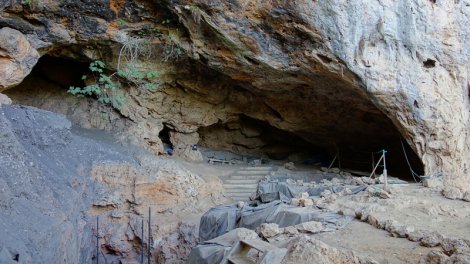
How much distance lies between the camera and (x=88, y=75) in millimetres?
11633

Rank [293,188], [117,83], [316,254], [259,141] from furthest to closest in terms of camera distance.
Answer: [259,141], [117,83], [293,188], [316,254]

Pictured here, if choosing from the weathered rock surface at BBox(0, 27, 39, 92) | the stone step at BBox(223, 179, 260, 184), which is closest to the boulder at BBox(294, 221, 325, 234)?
the stone step at BBox(223, 179, 260, 184)

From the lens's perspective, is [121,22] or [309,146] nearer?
[121,22]

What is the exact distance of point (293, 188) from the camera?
10.4 m

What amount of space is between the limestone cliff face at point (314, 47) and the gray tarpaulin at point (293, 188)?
2108mm

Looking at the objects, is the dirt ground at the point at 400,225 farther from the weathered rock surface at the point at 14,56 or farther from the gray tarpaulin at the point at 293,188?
the weathered rock surface at the point at 14,56

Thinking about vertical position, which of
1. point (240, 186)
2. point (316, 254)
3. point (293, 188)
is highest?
point (316, 254)

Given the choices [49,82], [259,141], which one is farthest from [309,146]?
[49,82]

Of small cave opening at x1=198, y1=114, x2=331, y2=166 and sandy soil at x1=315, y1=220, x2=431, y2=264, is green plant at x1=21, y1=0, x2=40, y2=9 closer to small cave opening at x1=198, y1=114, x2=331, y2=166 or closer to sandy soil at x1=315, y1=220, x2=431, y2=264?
sandy soil at x1=315, y1=220, x2=431, y2=264

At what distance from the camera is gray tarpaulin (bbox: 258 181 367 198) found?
364 inches

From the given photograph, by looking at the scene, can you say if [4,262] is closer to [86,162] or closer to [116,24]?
[86,162]

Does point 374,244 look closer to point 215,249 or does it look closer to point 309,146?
point 215,249

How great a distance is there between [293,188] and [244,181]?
7.31 feet

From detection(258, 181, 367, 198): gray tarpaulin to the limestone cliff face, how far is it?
2.11m
